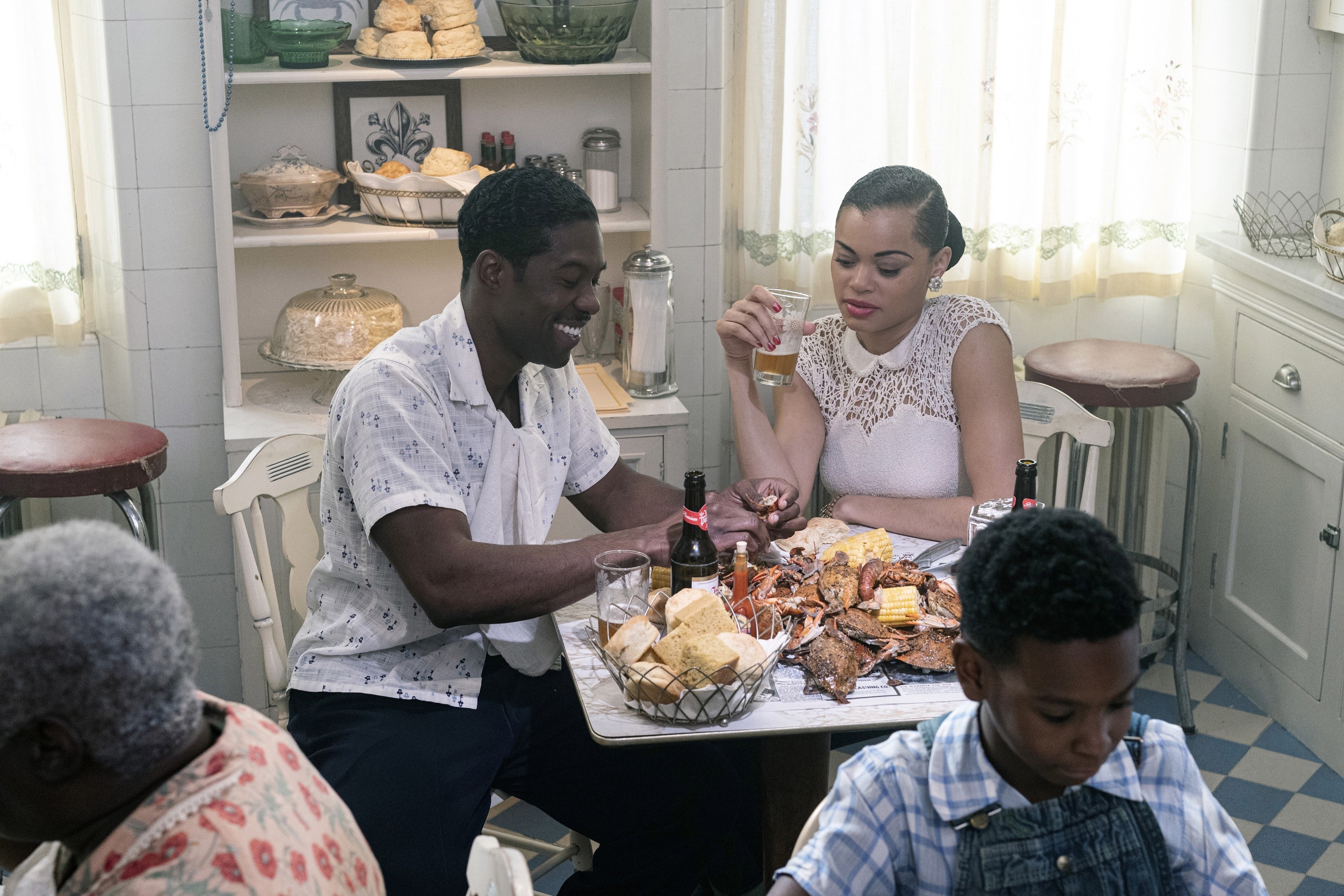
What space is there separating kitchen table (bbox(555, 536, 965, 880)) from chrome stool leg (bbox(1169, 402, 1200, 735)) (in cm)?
164

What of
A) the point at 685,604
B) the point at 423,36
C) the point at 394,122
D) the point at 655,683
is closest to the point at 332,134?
the point at 394,122

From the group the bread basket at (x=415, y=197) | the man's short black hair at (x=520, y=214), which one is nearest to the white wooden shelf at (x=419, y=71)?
the bread basket at (x=415, y=197)

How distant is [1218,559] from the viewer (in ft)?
11.9

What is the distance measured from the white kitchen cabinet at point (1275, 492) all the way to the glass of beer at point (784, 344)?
136 centimetres

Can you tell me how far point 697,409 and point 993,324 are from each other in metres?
1.04

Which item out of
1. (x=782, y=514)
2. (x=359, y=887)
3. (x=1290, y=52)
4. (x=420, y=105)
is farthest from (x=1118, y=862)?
(x=1290, y=52)

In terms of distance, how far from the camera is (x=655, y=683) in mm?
1653

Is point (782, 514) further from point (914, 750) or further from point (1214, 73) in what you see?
point (1214, 73)

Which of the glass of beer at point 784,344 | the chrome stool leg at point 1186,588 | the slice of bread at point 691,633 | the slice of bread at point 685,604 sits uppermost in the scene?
the glass of beer at point 784,344

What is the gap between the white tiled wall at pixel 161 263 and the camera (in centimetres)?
301

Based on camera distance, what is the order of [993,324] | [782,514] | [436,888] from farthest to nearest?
[993,324], [782,514], [436,888]

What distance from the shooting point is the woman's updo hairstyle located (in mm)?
2516

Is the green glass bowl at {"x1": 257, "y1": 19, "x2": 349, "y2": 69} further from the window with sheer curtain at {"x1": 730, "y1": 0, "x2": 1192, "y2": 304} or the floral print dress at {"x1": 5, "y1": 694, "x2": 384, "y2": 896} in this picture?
the floral print dress at {"x1": 5, "y1": 694, "x2": 384, "y2": 896}

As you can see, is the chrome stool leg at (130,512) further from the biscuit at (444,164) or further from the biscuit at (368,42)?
the biscuit at (368,42)
